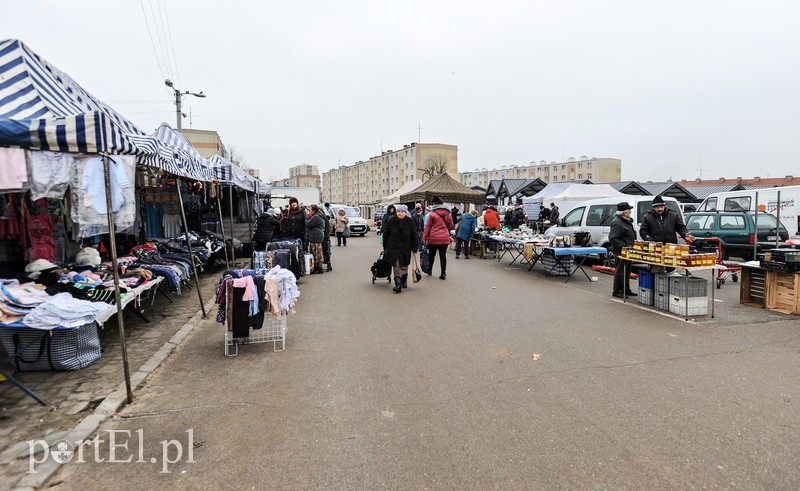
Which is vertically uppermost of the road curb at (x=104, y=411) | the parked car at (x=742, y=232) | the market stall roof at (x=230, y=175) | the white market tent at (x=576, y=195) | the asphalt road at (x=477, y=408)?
the market stall roof at (x=230, y=175)

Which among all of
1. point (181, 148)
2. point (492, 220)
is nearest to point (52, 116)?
point (181, 148)

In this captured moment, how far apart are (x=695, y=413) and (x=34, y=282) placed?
24.1ft

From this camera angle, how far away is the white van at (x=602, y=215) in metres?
12.0

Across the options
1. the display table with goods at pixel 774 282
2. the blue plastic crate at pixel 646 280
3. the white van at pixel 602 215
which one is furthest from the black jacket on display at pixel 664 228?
the white van at pixel 602 215

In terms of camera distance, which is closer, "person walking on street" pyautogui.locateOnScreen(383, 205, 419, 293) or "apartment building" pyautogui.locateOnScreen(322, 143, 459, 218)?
"person walking on street" pyautogui.locateOnScreen(383, 205, 419, 293)

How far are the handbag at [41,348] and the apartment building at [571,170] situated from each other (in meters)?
92.9

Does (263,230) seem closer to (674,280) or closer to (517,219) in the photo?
(674,280)

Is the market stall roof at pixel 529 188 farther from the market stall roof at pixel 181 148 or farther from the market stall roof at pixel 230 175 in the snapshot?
the market stall roof at pixel 181 148

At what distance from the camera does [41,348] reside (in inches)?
182

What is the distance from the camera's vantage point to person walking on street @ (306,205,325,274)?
11742 mm

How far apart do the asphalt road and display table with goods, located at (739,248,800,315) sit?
55cm

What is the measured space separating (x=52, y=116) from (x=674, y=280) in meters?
8.78

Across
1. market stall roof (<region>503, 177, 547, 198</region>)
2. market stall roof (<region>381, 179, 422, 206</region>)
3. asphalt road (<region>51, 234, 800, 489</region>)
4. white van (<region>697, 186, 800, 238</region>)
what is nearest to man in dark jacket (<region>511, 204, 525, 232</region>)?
market stall roof (<region>381, 179, 422, 206</region>)

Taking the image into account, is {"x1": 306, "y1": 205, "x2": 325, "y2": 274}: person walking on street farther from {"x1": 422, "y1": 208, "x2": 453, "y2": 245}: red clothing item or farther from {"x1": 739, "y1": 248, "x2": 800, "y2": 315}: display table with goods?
{"x1": 739, "y1": 248, "x2": 800, "y2": 315}: display table with goods
